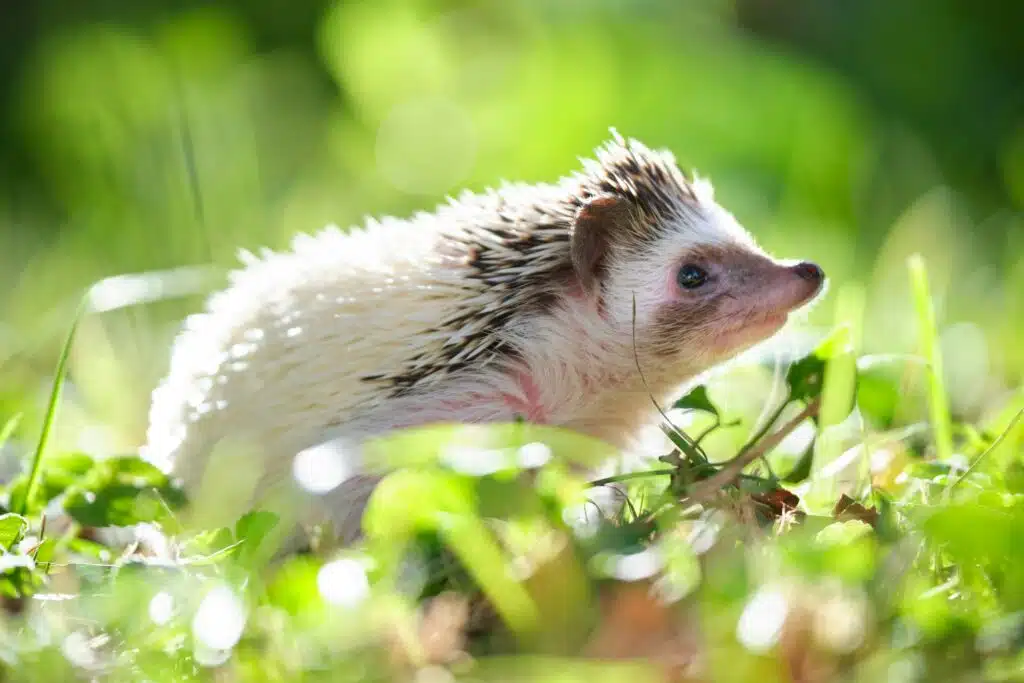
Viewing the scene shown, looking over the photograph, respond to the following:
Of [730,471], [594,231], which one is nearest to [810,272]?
[594,231]

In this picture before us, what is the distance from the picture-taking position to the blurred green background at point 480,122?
5.72 metres

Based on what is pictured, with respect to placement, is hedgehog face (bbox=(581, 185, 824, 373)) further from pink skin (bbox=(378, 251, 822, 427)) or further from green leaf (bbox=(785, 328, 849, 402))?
green leaf (bbox=(785, 328, 849, 402))

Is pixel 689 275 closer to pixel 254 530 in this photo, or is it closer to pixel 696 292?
pixel 696 292

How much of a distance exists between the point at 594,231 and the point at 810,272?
519 millimetres

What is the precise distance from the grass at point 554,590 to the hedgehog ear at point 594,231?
0.72 meters

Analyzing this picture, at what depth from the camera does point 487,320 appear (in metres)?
2.70

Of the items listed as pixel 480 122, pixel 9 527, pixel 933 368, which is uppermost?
pixel 480 122

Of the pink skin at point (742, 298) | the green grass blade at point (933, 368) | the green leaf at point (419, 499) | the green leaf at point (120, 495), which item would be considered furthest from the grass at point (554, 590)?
the pink skin at point (742, 298)

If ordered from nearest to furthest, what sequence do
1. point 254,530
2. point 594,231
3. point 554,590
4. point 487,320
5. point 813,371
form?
point 554,590 → point 254,530 → point 813,371 → point 487,320 → point 594,231

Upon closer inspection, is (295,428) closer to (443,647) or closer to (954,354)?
Answer: (443,647)

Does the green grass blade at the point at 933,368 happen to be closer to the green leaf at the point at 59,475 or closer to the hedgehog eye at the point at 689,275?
the hedgehog eye at the point at 689,275

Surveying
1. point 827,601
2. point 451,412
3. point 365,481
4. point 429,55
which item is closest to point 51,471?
point 365,481

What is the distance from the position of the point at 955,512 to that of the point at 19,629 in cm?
142

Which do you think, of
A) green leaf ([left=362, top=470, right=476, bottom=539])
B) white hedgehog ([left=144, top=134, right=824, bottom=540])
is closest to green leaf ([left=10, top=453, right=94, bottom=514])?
white hedgehog ([left=144, top=134, right=824, bottom=540])
